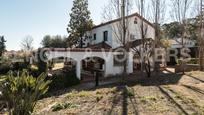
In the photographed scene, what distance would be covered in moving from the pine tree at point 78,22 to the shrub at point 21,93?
32780 mm

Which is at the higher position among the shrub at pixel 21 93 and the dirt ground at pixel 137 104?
the shrub at pixel 21 93

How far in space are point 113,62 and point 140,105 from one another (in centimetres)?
1876

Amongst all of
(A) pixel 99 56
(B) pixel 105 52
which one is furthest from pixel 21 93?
(B) pixel 105 52

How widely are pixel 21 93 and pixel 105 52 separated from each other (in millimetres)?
18961

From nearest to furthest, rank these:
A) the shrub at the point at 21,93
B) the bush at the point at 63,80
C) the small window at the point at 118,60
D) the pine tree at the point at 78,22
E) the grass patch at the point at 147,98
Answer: the shrub at the point at 21,93, the grass patch at the point at 147,98, the bush at the point at 63,80, the small window at the point at 118,60, the pine tree at the point at 78,22

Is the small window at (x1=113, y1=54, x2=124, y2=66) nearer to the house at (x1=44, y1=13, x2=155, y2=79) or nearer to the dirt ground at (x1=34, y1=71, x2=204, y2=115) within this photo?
the house at (x1=44, y1=13, x2=155, y2=79)

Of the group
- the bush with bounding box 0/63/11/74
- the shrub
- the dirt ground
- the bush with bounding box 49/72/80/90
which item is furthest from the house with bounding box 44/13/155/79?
the shrub

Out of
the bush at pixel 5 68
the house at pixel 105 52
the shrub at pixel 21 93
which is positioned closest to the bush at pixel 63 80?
the house at pixel 105 52

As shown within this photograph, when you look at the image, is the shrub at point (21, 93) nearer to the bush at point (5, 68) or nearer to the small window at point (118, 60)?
the small window at point (118, 60)

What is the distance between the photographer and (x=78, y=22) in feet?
144

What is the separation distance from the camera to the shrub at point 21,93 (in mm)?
9117

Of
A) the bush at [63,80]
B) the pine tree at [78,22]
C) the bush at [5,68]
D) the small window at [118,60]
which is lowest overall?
the bush at [63,80]

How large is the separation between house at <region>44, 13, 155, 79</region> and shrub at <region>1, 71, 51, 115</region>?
1402cm

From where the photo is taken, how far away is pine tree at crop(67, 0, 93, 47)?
42.6 m
